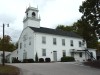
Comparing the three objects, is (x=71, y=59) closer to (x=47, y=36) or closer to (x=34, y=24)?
(x=47, y=36)

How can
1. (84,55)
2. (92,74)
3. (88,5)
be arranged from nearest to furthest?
(92,74)
(88,5)
(84,55)

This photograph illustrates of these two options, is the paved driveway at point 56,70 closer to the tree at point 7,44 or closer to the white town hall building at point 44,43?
the white town hall building at point 44,43

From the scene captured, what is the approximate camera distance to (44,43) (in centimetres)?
4522

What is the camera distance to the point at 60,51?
47.6 m

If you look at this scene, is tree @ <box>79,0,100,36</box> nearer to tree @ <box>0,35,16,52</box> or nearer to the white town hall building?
the white town hall building

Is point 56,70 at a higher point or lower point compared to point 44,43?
lower

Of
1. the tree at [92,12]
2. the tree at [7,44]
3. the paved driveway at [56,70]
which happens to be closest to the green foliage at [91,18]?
the tree at [92,12]

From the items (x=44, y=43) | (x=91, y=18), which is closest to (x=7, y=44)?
(x=44, y=43)

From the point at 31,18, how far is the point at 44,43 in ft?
24.6

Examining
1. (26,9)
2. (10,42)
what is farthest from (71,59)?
(10,42)

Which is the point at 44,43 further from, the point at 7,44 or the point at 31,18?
the point at 7,44

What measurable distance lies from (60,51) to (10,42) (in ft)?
123

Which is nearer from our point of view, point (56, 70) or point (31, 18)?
point (56, 70)

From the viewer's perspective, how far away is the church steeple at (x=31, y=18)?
48422 mm
